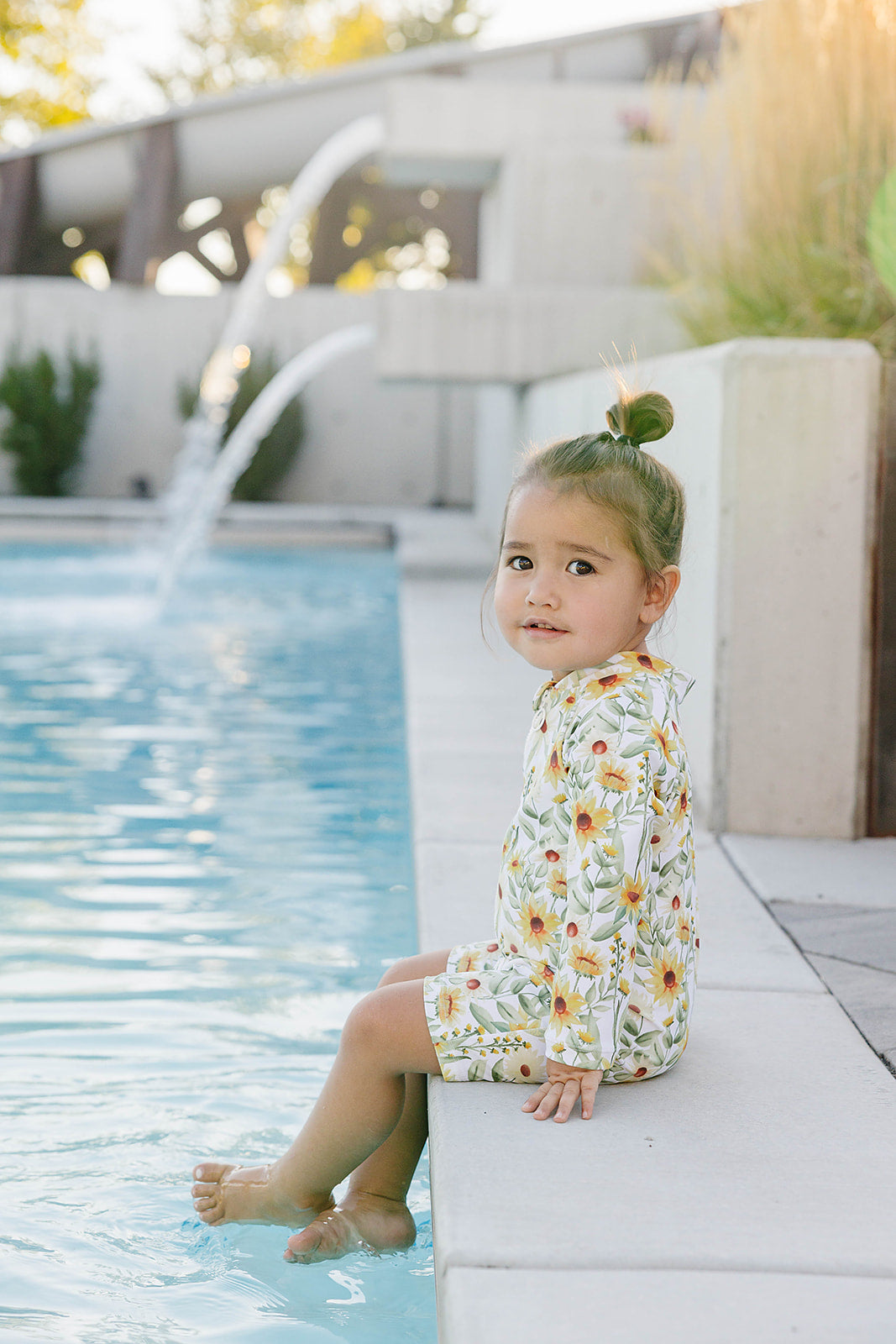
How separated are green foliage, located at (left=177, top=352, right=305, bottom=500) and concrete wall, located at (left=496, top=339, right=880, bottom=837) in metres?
11.9

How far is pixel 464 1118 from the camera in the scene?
5.96ft

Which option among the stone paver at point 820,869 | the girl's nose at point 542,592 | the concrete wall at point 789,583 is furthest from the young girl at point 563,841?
the concrete wall at point 789,583

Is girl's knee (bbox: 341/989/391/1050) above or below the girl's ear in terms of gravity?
below

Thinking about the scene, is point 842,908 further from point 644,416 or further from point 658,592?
point 644,416

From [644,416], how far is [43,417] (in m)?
13.9

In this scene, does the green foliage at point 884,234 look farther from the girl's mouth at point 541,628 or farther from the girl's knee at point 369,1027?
the girl's knee at point 369,1027

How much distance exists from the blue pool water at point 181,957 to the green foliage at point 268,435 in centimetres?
831

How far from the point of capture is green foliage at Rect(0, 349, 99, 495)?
Result: 1493 centimetres

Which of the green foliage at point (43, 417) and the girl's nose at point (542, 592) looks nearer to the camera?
the girl's nose at point (542, 592)

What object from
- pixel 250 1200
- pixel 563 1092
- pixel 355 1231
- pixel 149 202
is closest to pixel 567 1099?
pixel 563 1092

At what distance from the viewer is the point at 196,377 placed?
15.6 metres

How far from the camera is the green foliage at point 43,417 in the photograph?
14.9m

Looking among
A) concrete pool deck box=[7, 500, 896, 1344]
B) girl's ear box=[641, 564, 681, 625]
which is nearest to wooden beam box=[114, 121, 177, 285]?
concrete pool deck box=[7, 500, 896, 1344]

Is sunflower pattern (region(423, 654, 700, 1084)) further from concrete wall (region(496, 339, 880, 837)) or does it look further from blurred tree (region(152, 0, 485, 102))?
blurred tree (region(152, 0, 485, 102))
